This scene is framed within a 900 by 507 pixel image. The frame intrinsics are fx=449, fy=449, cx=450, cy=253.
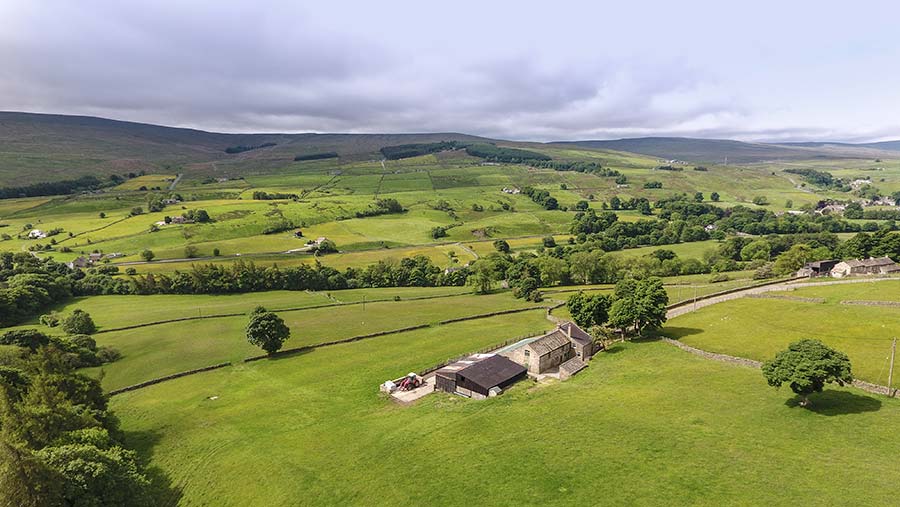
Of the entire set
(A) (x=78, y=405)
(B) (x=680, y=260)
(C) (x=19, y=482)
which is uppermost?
(C) (x=19, y=482)

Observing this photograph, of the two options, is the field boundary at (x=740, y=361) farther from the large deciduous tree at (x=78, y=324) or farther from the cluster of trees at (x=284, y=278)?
the large deciduous tree at (x=78, y=324)

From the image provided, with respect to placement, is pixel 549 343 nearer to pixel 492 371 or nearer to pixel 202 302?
pixel 492 371

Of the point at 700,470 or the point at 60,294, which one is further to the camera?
the point at 60,294

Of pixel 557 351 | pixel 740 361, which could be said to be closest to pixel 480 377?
pixel 557 351

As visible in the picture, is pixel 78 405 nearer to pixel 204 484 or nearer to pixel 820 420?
pixel 204 484

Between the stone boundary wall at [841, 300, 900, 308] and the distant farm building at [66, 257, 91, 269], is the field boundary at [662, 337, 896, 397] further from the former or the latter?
the distant farm building at [66, 257, 91, 269]

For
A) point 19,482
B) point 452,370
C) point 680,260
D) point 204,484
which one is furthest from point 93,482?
point 680,260

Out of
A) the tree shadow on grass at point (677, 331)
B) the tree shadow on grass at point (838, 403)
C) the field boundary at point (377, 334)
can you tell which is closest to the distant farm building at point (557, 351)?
the tree shadow on grass at point (677, 331)
